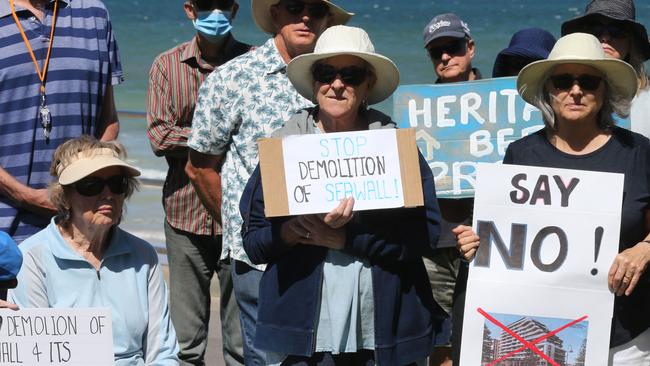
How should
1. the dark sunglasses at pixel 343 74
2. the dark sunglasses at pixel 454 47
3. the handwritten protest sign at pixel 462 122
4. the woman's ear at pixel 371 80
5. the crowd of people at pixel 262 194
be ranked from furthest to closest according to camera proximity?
the dark sunglasses at pixel 454 47 → the handwritten protest sign at pixel 462 122 → the woman's ear at pixel 371 80 → the dark sunglasses at pixel 343 74 → the crowd of people at pixel 262 194

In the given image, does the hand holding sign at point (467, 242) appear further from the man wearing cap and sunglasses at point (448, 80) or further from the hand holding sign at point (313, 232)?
the man wearing cap and sunglasses at point (448, 80)

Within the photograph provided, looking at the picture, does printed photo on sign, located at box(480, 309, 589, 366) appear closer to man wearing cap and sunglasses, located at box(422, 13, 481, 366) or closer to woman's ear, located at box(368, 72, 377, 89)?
woman's ear, located at box(368, 72, 377, 89)

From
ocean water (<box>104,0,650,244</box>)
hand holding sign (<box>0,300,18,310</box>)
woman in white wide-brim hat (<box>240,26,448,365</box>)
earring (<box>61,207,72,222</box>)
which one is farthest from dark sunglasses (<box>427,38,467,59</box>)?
ocean water (<box>104,0,650,244</box>)

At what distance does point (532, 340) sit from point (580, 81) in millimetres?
987

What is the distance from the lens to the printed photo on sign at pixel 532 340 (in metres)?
4.97

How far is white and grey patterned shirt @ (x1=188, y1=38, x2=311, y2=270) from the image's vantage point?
6012mm

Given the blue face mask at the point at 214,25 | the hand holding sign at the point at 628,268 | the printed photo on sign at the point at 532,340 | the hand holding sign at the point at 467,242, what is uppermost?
the blue face mask at the point at 214,25

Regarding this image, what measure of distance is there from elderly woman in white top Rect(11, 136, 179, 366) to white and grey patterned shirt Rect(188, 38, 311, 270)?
835mm

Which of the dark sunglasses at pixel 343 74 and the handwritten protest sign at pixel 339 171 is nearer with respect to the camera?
the handwritten protest sign at pixel 339 171

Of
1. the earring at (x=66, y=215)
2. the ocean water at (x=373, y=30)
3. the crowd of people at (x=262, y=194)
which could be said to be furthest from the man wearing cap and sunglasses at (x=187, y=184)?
the ocean water at (x=373, y=30)

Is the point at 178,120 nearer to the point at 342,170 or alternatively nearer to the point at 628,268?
the point at 342,170

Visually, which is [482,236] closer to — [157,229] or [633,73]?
[633,73]

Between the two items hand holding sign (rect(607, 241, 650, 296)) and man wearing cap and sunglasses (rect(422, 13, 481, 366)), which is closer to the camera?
Answer: hand holding sign (rect(607, 241, 650, 296))

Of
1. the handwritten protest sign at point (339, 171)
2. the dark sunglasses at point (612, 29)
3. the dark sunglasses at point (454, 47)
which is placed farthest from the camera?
the dark sunglasses at point (454, 47)
